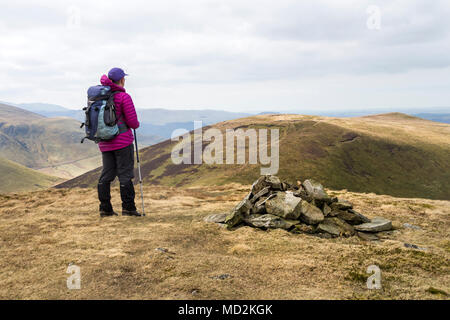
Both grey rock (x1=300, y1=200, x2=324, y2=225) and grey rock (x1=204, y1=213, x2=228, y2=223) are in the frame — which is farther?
grey rock (x1=204, y1=213, x2=228, y2=223)

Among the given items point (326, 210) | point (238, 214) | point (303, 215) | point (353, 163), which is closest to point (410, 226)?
point (326, 210)

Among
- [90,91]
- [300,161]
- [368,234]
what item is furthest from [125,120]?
[300,161]

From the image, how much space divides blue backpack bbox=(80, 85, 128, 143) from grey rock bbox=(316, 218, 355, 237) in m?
9.78

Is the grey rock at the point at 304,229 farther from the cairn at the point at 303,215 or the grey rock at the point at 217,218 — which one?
the grey rock at the point at 217,218

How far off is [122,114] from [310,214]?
9390 millimetres

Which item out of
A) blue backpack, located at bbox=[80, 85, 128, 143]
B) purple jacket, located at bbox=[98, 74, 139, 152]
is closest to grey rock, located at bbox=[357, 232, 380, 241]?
purple jacket, located at bbox=[98, 74, 139, 152]

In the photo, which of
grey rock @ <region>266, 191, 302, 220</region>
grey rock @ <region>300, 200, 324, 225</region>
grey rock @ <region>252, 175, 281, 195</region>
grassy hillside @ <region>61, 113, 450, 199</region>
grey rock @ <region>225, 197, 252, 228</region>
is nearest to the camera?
grey rock @ <region>300, 200, 324, 225</region>

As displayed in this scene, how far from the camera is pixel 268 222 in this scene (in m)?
13.4

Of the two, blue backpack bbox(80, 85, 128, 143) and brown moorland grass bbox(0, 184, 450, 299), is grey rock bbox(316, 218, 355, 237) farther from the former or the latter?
blue backpack bbox(80, 85, 128, 143)

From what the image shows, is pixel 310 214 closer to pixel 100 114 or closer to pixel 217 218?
pixel 217 218

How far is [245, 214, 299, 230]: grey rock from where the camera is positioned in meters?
13.2

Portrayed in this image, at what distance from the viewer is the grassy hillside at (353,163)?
8050 centimetres
